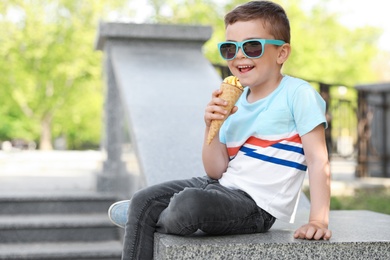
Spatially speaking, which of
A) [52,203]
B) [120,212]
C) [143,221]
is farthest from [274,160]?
[52,203]

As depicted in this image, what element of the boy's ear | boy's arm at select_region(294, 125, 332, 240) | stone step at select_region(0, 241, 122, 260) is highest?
the boy's ear

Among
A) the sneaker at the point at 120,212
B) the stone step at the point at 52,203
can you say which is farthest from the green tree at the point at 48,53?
the sneaker at the point at 120,212

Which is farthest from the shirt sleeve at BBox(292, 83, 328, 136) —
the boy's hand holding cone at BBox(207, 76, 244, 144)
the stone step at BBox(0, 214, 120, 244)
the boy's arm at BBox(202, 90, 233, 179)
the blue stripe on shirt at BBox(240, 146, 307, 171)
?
the stone step at BBox(0, 214, 120, 244)

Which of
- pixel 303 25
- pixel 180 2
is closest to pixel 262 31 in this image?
pixel 180 2

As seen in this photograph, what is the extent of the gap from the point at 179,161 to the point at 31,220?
1698mm

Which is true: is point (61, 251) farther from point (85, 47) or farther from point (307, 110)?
point (85, 47)

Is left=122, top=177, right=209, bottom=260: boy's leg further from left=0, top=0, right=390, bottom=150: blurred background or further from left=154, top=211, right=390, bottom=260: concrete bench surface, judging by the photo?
left=0, top=0, right=390, bottom=150: blurred background

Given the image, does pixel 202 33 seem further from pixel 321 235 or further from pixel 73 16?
pixel 73 16

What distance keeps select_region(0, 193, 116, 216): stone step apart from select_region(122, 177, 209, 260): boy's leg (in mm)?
3088

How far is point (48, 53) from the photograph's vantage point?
28188 millimetres

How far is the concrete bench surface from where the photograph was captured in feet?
7.51

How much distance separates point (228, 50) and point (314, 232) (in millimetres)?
801

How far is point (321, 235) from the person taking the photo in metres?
2.41

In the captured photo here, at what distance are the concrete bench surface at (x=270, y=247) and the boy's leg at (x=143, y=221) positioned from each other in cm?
6
